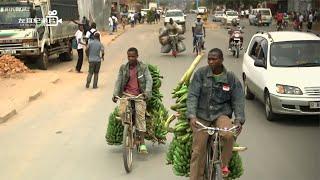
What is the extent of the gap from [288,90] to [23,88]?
8377 millimetres

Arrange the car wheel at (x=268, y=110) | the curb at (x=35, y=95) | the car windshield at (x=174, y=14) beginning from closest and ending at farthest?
the car wheel at (x=268, y=110) < the curb at (x=35, y=95) < the car windshield at (x=174, y=14)

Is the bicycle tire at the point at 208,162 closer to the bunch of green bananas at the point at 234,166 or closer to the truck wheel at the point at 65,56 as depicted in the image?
the bunch of green bananas at the point at 234,166

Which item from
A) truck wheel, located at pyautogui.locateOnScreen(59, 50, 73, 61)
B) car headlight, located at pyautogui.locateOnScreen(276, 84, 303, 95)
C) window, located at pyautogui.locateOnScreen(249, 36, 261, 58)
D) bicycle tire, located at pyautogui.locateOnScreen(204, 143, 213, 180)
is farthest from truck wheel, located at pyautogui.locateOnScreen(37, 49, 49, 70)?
bicycle tire, located at pyautogui.locateOnScreen(204, 143, 213, 180)

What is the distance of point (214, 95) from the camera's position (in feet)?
17.8

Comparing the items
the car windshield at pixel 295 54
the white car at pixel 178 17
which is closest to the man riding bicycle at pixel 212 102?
the car windshield at pixel 295 54

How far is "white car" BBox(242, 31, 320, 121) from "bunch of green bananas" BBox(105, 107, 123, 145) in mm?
3072

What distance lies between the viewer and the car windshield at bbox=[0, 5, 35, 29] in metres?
20.1

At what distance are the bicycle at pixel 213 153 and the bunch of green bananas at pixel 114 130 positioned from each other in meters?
2.86

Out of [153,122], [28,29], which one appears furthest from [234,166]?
[28,29]

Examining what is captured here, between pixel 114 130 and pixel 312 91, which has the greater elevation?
pixel 312 91

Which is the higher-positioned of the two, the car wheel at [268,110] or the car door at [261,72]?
the car door at [261,72]

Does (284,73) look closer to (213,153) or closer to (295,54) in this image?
(295,54)

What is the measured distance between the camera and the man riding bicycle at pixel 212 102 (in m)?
5.37

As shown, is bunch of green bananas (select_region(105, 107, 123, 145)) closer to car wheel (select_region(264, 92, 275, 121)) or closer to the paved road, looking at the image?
the paved road
